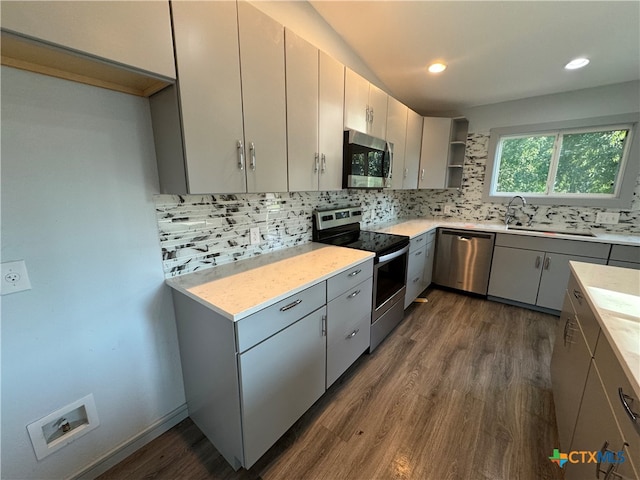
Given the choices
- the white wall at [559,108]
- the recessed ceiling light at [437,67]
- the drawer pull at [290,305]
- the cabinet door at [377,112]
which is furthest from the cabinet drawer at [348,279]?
the white wall at [559,108]

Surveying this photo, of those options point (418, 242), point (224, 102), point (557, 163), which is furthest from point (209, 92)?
point (557, 163)

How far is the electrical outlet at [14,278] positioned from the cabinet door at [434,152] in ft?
11.6

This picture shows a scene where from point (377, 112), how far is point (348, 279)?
5.20 feet

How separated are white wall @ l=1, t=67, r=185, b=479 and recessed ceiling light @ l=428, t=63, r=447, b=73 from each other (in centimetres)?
245

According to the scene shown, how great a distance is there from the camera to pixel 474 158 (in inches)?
135

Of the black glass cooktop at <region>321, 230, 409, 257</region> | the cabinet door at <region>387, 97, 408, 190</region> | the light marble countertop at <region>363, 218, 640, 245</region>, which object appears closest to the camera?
the black glass cooktop at <region>321, 230, 409, 257</region>

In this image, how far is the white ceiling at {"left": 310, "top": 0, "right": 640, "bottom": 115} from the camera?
1656 mm

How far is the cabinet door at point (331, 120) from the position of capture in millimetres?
1693

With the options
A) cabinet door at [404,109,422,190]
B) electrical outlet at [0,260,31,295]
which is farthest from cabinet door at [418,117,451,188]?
electrical outlet at [0,260,31,295]

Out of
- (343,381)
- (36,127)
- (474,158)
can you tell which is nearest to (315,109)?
(36,127)

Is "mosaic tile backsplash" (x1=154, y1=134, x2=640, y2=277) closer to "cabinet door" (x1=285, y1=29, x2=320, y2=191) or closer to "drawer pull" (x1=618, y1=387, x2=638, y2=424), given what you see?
"cabinet door" (x1=285, y1=29, x2=320, y2=191)

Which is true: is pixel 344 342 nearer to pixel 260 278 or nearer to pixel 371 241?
pixel 260 278

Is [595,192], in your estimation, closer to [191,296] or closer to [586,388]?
[586,388]

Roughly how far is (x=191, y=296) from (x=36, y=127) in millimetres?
867
